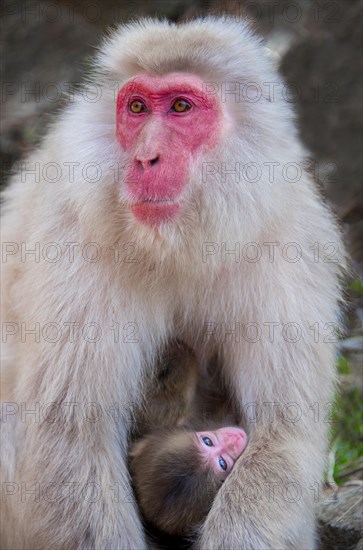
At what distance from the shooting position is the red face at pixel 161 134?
12.1ft

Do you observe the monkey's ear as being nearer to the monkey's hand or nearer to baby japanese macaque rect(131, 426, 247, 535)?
baby japanese macaque rect(131, 426, 247, 535)

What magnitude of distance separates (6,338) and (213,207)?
1.34 meters

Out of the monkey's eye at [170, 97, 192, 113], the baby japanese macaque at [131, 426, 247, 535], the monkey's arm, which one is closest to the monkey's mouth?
the monkey's eye at [170, 97, 192, 113]

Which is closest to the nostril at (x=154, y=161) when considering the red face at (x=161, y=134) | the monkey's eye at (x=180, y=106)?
the red face at (x=161, y=134)

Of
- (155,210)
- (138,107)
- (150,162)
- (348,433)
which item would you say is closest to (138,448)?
(155,210)

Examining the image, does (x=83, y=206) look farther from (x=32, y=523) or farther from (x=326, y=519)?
(x=326, y=519)

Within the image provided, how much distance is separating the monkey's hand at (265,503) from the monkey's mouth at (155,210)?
1.14m

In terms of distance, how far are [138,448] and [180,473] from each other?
29 cm

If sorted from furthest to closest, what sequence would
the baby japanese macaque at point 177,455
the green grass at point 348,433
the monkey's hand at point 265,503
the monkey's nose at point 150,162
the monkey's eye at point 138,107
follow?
the green grass at point 348,433 < the baby japanese macaque at point 177,455 < the monkey's eye at point 138,107 < the monkey's hand at point 265,503 < the monkey's nose at point 150,162

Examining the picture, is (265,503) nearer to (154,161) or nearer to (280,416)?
(280,416)

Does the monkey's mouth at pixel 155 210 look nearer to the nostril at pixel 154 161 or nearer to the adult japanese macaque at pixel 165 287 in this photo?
the adult japanese macaque at pixel 165 287

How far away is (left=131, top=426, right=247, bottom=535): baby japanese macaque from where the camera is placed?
13.2 ft

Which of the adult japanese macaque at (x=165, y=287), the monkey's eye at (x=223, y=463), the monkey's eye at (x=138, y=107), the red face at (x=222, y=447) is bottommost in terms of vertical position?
the monkey's eye at (x=223, y=463)

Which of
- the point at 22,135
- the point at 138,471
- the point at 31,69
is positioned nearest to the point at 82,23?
A: the point at 31,69
